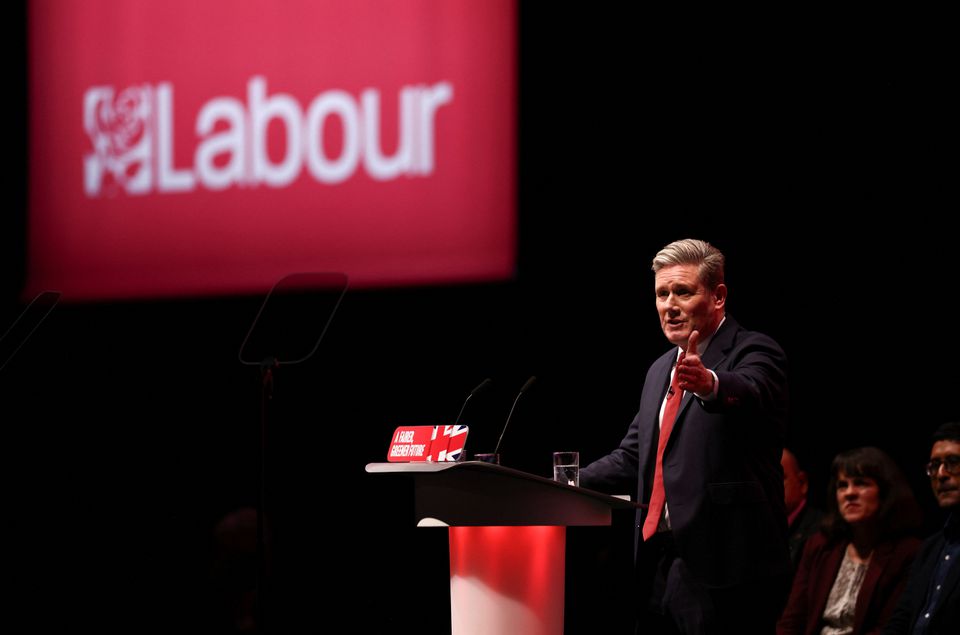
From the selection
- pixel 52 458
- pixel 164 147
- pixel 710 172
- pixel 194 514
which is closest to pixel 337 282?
pixel 710 172

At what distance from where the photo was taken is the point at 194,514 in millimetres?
5332

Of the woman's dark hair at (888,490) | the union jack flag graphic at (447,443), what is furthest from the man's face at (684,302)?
the woman's dark hair at (888,490)

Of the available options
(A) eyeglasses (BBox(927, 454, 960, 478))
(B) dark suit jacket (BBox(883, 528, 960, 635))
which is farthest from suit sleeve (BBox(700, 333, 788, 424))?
(A) eyeglasses (BBox(927, 454, 960, 478))

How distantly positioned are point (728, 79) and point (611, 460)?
1.96 meters

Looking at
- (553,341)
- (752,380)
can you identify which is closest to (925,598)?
(752,380)

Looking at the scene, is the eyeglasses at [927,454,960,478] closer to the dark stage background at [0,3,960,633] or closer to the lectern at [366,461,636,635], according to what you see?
the dark stage background at [0,3,960,633]

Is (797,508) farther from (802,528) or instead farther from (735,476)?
(735,476)

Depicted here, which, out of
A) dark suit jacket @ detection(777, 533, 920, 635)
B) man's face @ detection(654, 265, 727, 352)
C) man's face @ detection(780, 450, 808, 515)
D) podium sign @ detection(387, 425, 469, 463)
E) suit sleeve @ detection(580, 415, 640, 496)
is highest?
man's face @ detection(654, 265, 727, 352)

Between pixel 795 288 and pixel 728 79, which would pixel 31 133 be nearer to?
pixel 728 79

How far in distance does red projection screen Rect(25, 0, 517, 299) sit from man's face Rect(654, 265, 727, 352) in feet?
6.03

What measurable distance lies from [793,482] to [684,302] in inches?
81.0

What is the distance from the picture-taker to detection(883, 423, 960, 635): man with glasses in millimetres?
3480

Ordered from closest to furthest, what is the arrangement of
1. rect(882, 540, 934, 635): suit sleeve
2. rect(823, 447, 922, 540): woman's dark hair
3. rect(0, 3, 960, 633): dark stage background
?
rect(882, 540, 934, 635): suit sleeve, rect(823, 447, 922, 540): woman's dark hair, rect(0, 3, 960, 633): dark stage background

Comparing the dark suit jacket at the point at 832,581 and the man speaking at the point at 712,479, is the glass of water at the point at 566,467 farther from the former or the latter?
the dark suit jacket at the point at 832,581
